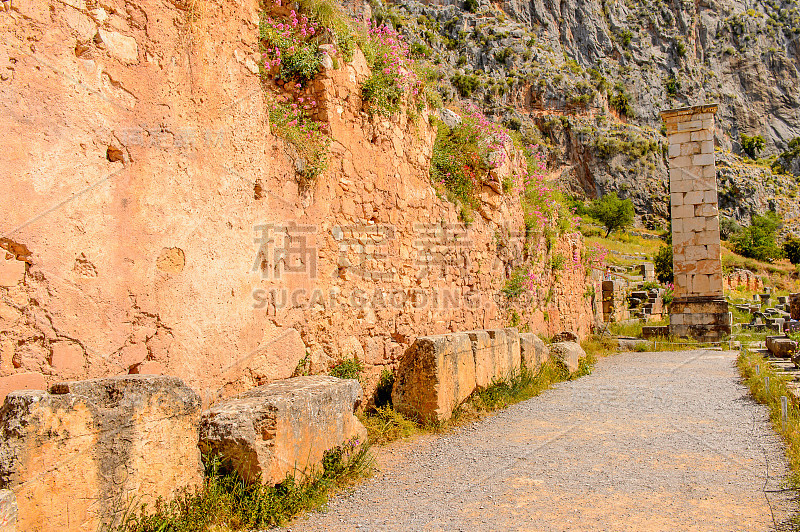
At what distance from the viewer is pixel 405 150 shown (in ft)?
21.9

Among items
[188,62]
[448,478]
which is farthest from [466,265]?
[188,62]

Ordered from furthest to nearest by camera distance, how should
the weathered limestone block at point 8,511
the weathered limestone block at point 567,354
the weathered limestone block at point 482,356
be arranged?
the weathered limestone block at point 567,354 → the weathered limestone block at point 482,356 → the weathered limestone block at point 8,511

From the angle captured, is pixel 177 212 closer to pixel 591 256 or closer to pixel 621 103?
pixel 591 256

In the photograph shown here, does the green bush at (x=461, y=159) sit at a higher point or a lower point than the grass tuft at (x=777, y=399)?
higher

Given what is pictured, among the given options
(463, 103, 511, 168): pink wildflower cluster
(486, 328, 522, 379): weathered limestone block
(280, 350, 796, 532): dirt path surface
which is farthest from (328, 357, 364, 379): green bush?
(463, 103, 511, 168): pink wildflower cluster

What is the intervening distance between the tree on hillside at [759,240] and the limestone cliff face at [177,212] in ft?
143

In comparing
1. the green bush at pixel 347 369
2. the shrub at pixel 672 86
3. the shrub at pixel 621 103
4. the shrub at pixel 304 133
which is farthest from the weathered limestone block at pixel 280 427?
the shrub at pixel 672 86

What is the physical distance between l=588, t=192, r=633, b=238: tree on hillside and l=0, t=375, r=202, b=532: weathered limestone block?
45.7m

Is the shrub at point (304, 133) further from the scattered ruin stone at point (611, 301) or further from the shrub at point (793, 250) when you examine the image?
the shrub at point (793, 250)

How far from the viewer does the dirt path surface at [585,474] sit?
3.40 m

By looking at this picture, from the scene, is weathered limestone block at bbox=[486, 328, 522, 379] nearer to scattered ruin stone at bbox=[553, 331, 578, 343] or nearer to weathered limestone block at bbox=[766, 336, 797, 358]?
scattered ruin stone at bbox=[553, 331, 578, 343]

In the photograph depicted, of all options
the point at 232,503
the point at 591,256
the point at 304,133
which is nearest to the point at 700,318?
the point at 591,256

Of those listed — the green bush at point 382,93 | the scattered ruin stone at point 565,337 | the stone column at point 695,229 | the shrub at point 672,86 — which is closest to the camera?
the green bush at point 382,93

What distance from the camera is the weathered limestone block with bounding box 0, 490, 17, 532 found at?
211cm
